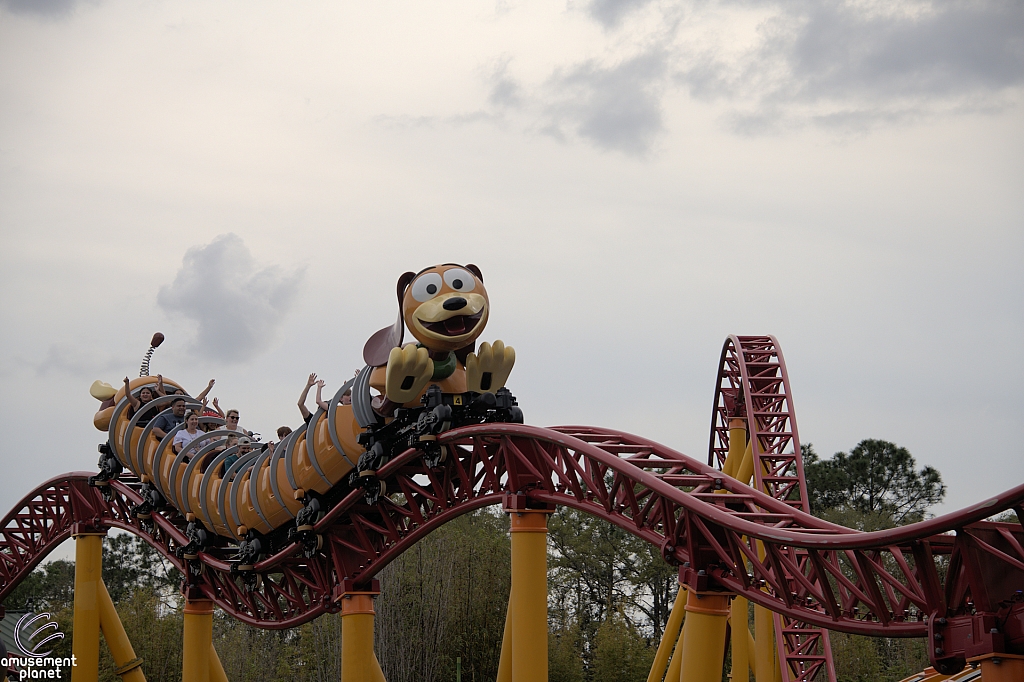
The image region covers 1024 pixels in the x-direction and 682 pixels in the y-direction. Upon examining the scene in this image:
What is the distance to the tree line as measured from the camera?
77.4ft

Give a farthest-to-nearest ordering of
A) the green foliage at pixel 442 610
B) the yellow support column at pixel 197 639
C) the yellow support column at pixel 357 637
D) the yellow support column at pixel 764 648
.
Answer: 1. the green foliage at pixel 442 610
2. the yellow support column at pixel 197 639
3. the yellow support column at pixel 764 648
4. the yellow support column at pixel 357 637

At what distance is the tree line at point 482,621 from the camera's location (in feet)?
77.4

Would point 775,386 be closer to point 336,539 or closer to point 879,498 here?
point 336,539

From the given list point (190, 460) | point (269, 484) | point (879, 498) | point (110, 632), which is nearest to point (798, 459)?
point (269, 484)

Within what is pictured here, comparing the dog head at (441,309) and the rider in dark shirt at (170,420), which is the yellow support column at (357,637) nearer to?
the dog head at (441,309)

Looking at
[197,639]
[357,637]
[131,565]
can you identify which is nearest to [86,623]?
[197,639]

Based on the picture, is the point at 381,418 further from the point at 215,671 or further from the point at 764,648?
the point at 215,671

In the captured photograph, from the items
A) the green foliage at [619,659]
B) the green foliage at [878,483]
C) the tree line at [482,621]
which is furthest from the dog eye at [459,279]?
the green foliage at [878,483]

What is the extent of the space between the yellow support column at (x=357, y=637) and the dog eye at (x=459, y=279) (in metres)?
3.88

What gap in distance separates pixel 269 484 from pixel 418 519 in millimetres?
1709

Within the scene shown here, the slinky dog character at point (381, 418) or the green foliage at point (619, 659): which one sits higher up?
the slinky dog character at point (381, 418)

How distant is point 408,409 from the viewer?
35.9ft

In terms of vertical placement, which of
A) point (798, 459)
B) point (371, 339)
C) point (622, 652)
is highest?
point (371, 339)

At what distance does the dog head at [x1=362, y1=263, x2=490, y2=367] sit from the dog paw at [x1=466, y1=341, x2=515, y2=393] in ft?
0.56
